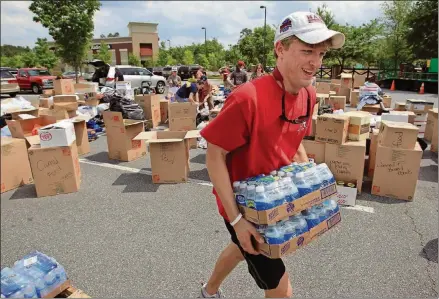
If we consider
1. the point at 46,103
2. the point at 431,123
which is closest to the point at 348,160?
the point at 431,123

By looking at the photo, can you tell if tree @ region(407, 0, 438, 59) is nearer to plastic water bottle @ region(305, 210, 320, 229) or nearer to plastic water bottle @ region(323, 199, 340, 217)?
plastic water bottle @ region(323, 199, 340, 217)

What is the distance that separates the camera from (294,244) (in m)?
1.50

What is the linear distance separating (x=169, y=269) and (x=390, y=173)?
3.06 metres

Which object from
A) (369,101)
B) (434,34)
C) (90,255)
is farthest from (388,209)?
(434,34)

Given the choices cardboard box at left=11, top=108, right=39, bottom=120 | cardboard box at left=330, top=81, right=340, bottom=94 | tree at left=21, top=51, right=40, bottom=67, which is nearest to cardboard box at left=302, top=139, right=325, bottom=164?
cardboard box at left=11, top=108, right=39, bottom=120

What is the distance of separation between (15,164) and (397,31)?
32.5 metres

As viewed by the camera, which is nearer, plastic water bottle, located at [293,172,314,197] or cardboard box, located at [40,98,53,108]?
plastic water bottle, located at [293,172,314,197]

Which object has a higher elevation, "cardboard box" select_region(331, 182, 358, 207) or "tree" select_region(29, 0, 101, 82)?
"tree" select_region(29, 0, 101, 82)

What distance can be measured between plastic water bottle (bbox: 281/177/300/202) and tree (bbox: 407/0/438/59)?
2720 centimetres

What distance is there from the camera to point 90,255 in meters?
2.92

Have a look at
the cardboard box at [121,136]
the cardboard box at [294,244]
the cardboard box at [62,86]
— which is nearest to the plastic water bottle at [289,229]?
the cardboard box at [294,244]

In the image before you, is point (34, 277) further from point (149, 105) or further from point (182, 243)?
point (149, 105)

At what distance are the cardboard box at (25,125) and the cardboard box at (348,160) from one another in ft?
15.9

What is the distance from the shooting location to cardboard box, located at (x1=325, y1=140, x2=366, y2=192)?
403 centimetres
